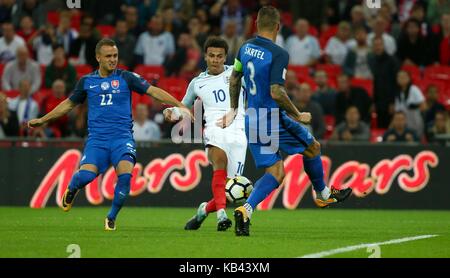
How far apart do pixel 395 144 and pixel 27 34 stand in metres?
8.00

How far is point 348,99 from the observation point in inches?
798

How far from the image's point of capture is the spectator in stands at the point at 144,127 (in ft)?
64.5

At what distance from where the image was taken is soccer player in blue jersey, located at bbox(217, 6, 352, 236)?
11.4 metres

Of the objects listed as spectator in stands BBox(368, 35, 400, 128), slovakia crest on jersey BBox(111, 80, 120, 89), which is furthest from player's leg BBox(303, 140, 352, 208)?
spectator in stands BBox(368, 35, 400, 128)

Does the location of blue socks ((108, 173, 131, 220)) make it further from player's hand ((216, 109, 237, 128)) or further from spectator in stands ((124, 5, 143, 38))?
spectator in stands ((124, 5, 143, 38))

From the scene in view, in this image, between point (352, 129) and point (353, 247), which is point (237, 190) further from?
point (352, 129)

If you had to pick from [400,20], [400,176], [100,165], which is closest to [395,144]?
[400,176]

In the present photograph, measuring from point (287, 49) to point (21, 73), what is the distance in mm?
5324

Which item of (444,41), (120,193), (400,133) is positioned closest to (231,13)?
(444,41)

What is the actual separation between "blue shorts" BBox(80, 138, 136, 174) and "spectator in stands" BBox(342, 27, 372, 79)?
967cm

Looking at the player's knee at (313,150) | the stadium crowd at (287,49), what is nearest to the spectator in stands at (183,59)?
the stadium crowd at (287,49)
